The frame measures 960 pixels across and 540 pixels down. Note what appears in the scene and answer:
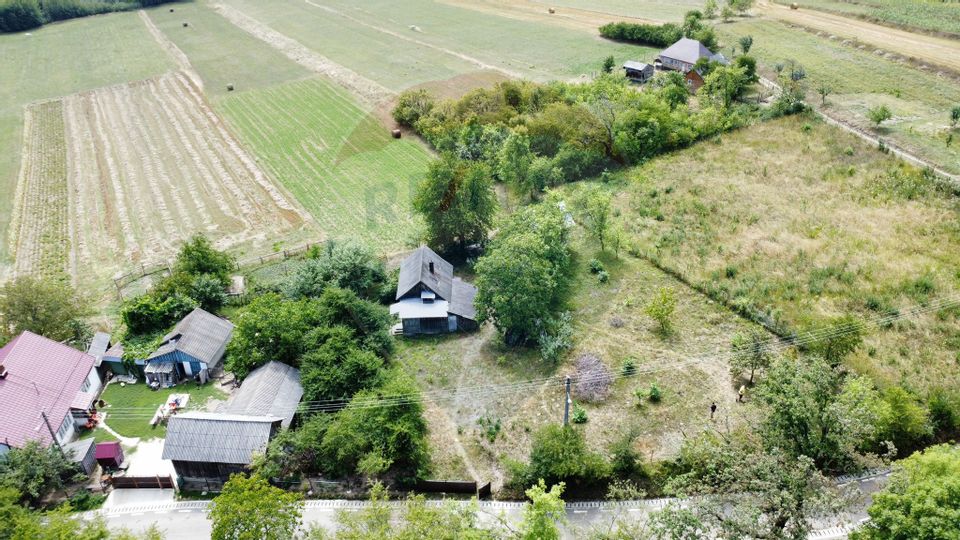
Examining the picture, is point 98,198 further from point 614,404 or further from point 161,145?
point 614,404

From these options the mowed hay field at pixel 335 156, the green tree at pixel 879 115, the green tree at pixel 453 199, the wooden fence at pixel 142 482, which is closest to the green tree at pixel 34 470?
the wooden fence at pixel 142 482

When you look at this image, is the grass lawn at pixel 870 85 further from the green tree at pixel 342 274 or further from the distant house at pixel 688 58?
the green tree at pixel 342 274

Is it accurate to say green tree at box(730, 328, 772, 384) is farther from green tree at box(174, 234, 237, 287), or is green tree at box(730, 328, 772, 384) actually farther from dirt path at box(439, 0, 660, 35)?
dirt path at box(439, 0, 660, 35)

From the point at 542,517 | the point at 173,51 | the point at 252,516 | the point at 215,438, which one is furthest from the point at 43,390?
the point at 173,51

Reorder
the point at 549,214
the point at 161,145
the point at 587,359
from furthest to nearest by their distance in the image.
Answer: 1. the point at 161,145
2. the point at 549,214
3. the point at 587,359

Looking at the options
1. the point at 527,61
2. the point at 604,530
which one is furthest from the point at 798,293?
the point at 527,61

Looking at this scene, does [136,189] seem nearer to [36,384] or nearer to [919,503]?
[36,384]

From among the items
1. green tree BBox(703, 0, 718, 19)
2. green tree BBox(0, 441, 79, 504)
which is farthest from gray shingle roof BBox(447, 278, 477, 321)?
green tree BBox(703, 0, 718, 19)
